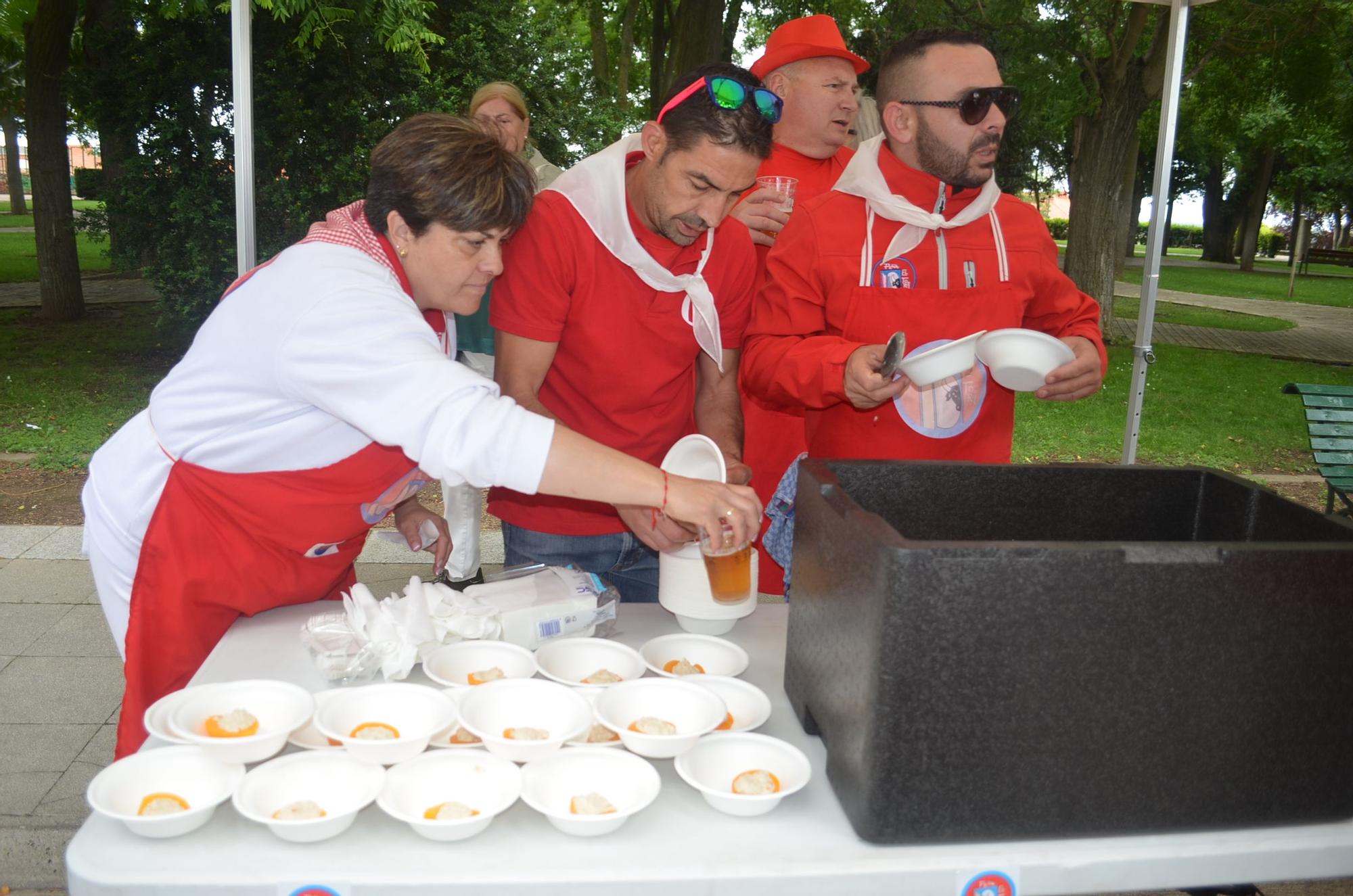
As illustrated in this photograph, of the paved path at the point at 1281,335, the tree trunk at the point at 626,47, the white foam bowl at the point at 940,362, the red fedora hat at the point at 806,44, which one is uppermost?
the tree trunk at the point at 626,47

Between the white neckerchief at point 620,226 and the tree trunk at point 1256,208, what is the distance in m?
27.7

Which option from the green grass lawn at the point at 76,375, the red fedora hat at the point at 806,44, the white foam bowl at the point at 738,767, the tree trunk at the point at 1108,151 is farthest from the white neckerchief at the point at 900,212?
the tree trunk at the point at 1108,151

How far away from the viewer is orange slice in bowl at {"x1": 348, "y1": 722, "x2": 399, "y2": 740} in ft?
4.22

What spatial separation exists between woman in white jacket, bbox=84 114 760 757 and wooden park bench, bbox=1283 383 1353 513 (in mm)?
4353

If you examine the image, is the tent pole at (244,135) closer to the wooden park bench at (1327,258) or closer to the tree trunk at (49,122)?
the tree trunk at (49,122)

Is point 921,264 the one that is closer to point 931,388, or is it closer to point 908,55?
point 931,388

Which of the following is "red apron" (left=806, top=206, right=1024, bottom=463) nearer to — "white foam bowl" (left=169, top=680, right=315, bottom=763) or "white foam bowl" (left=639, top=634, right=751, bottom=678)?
"white foam bowl" (left=639, top=634, right=751, bottom=678)

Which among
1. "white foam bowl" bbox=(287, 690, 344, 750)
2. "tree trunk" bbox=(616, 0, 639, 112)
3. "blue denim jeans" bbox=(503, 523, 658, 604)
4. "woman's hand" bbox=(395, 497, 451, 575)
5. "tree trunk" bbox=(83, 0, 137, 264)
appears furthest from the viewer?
"tree trunk" bbox=(616, 0, 639, 112)

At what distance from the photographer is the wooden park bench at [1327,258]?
2755 centimetres

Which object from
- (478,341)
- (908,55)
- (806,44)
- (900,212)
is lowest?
(478,341)

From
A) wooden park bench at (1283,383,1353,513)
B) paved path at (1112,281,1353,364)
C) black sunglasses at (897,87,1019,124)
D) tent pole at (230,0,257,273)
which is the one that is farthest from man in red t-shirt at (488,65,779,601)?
paved path at (1112,281,1353,364)

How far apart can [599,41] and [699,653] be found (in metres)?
13.3

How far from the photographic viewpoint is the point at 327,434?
161 centimetres

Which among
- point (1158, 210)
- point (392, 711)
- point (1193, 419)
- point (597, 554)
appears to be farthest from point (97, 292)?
point (392, 711)
